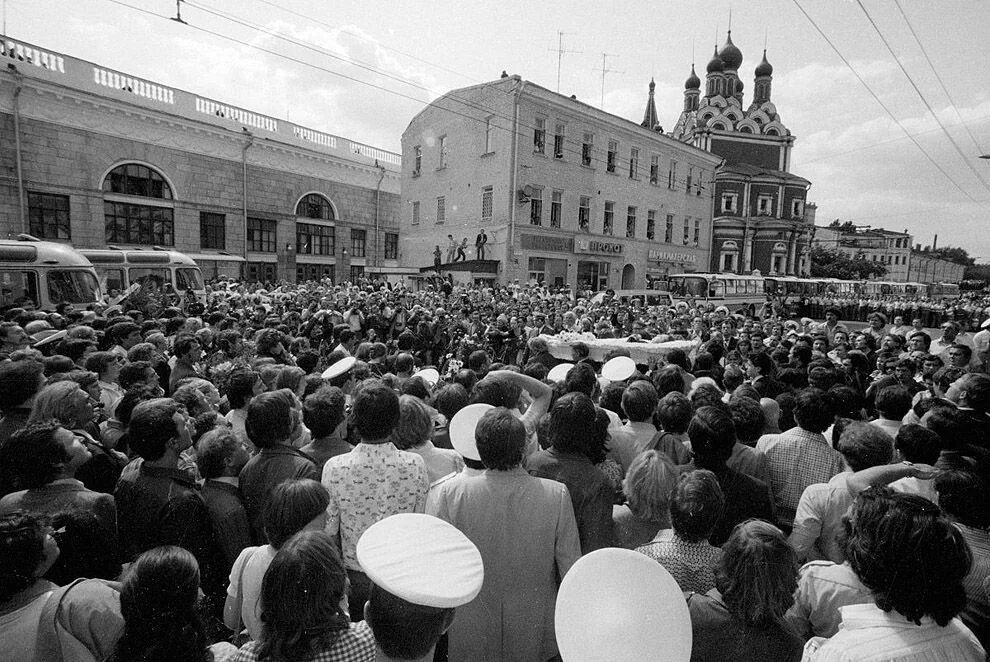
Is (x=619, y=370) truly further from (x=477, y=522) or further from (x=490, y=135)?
(x=490, y=135)

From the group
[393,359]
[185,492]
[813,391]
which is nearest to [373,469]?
[185,492]

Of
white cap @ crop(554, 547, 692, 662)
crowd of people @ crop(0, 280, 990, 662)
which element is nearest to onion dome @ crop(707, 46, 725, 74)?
crowd of people @ crop(0, 280, 990, 662)

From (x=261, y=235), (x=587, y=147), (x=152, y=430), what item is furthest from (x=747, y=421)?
(x=261, y=235)

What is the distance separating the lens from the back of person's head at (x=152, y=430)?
2.75 meters

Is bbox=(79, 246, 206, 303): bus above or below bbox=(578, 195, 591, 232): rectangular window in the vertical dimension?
below

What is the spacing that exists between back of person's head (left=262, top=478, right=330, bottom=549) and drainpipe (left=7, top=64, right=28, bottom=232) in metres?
26.1

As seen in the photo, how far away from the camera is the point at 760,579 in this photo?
1.75 metres

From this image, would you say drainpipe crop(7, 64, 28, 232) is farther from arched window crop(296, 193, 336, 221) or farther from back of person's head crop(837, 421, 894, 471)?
back of person's head crop(837, 421, 894, 471)

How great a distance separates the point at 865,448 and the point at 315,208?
107 ft

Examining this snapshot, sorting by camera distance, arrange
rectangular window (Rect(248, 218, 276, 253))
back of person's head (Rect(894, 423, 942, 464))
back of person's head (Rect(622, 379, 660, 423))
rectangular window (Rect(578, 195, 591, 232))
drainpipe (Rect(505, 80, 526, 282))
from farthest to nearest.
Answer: rectangular window (Rect(578, 195, 591, 232))
rectangular window (Rect(248, 218, 276, 253))
drainpipe (Rect(505, 80, 526, 282))
back of person's head (Rect(622, 379, 660, 423))
back of person's head (Rect(894, 423, 942, 464))

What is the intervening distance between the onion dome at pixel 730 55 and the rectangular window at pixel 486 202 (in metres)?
42.0

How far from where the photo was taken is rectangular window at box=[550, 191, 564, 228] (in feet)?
92.8

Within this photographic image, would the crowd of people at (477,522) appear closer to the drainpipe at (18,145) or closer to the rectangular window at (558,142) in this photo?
the drainpipe at (18,145)

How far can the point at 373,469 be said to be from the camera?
2771 millimetres
